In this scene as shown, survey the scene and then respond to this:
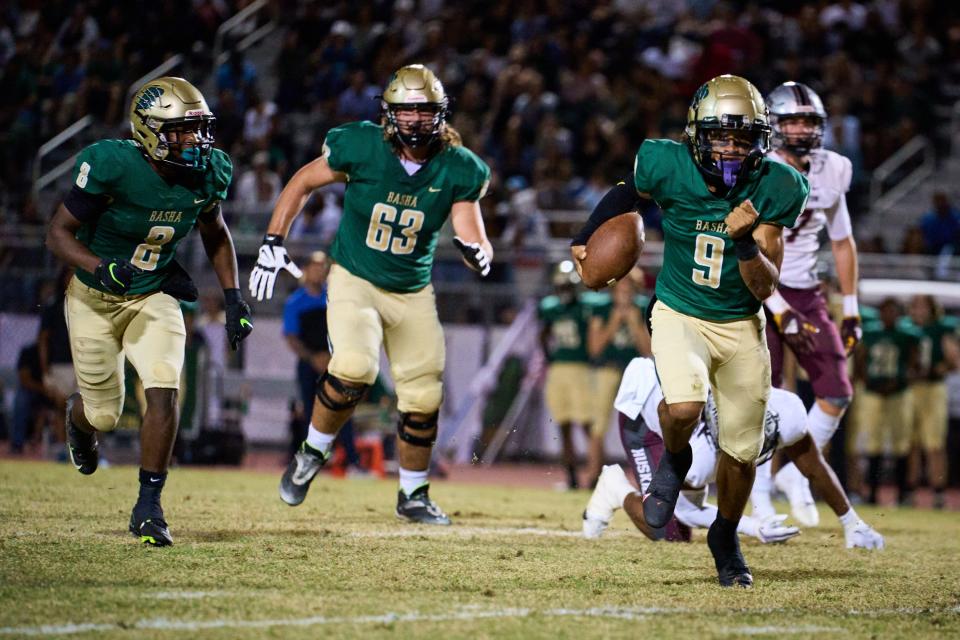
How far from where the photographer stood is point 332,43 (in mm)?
15414

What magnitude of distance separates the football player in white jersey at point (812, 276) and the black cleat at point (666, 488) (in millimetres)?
1950

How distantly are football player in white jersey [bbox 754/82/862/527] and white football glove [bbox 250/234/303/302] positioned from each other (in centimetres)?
256

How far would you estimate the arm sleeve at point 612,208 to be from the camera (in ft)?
17.5

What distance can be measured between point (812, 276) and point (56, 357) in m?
6.97

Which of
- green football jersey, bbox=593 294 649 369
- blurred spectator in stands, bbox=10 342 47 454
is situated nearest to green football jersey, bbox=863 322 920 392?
green football jersey, bbox=593 294 649 369

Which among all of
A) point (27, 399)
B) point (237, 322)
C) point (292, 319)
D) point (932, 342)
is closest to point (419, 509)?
point (237, 322)

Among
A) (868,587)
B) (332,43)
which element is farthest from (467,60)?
(868,587)

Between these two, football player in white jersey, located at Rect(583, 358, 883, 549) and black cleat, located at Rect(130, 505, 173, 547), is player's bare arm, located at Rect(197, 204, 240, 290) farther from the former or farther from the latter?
football player in white jersey, located at Rect(583, 358, 883, 549)

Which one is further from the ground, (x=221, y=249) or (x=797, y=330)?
(x=221, y=249)

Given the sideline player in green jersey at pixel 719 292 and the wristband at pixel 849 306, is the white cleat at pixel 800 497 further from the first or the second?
the sideline player in green jersey at pixel 719 292

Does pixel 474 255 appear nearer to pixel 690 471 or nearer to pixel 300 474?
pixel 300 474

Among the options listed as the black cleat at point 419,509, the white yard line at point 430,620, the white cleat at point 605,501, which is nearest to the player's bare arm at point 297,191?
the black cleat at point 419,509

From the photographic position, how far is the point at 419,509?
6688mm

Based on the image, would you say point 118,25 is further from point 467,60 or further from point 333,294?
point 333,294
